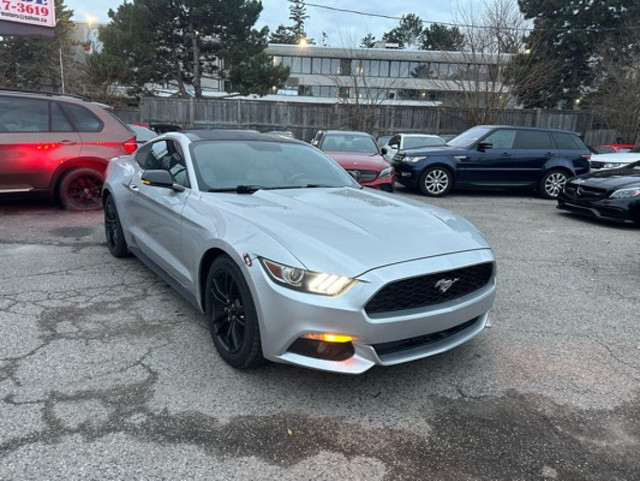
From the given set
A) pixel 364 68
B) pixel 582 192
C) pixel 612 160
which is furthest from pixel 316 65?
pixel 582 192

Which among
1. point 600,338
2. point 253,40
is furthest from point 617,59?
point 600,338

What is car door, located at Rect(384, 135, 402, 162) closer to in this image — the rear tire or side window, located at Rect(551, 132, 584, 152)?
side window, located at Rect(551, 132, 584, 152)

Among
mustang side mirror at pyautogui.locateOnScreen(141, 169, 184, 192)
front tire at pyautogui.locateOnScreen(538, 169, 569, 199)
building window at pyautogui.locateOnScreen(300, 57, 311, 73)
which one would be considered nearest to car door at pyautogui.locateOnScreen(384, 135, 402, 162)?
front tire at pyautogui.locateOnScreen(538, 169, 569, 199)

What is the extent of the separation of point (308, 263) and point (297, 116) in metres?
18.9

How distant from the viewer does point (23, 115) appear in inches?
277

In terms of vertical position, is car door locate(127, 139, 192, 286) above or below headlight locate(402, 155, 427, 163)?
below

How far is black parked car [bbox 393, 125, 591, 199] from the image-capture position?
1098 cm

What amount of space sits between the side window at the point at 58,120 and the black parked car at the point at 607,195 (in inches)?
350

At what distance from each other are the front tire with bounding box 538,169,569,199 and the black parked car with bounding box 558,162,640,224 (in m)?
2.39

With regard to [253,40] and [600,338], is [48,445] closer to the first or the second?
[600,338]

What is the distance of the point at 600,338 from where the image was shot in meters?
3.70

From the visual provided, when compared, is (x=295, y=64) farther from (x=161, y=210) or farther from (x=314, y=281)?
(x=314, y=281)

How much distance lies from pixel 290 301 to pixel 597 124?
27.2m

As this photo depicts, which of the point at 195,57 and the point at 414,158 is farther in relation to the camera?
the point at 195,57
